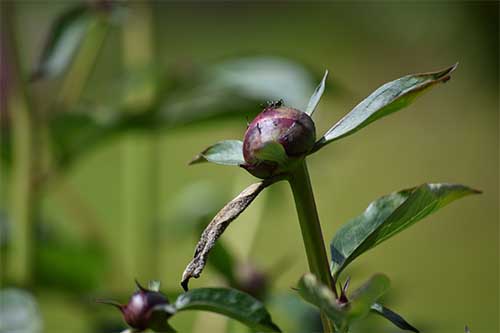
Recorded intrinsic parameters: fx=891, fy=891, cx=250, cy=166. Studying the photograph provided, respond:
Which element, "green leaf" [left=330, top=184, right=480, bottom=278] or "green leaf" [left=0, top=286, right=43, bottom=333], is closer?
"green leaf" [left=330, top=184, right=480, bottom=278]

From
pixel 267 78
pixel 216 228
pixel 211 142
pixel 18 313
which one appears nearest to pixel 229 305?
pixel 216 228

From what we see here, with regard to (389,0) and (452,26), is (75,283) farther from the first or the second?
(389,0)

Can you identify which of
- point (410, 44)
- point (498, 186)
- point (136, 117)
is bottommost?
point (498, 186)

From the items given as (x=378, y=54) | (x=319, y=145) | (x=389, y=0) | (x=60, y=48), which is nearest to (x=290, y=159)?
(x=319, y=145)

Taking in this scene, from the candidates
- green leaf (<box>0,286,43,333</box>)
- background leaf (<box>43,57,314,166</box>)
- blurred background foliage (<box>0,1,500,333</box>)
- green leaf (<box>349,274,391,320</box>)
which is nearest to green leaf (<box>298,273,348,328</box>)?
green leaf (<box>349,274,391,320</box>)

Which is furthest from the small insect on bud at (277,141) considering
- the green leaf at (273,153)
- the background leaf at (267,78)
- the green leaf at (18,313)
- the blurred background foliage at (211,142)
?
the background leaf at (267,78)

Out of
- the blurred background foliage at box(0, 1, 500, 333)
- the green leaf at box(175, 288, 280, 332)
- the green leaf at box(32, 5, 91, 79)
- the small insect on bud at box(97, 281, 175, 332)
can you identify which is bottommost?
the blurred background foliage at box(0, 1, 500, 333)

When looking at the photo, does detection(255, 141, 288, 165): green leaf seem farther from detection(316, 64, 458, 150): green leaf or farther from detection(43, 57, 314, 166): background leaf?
detection(43, 57, 314, 166): background leaf

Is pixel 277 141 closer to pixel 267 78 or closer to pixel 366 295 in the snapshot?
pixel 366 295
